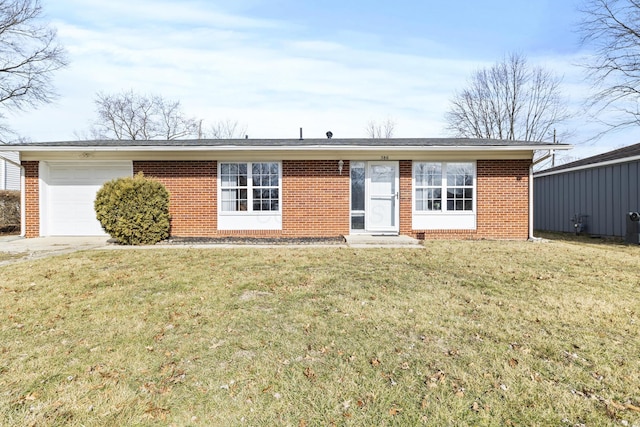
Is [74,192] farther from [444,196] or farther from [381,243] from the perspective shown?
[444,196]

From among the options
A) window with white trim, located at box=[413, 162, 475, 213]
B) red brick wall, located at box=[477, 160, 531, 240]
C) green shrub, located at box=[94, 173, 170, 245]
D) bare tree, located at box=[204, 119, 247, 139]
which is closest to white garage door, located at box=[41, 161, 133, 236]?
green shrub, located at box=[94, 173, 170, 245]

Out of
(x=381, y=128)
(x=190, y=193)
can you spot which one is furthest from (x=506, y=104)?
(x=190, y=193)

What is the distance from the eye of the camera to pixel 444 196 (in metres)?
10.5

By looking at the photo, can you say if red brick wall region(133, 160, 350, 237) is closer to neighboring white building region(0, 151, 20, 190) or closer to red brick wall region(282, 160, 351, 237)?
red brick wall region(282, 160, 351, 237)

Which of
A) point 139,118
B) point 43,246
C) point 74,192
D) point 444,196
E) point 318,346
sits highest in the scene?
point 139,118

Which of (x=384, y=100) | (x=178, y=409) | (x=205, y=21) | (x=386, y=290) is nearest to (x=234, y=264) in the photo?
(x=386, y=290)

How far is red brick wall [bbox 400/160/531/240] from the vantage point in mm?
10336

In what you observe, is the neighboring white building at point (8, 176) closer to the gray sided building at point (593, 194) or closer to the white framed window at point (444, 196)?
the white framed window at point (444, 196)

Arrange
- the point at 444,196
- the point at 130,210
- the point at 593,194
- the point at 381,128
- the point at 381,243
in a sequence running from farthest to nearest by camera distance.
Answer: the point at 381,128, the point at 593,194, the point at 444,196, the point at 130,210, the point at 381,243


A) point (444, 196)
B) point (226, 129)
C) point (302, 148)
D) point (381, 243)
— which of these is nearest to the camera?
point (381, 243)

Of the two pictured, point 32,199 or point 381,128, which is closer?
point 32,199

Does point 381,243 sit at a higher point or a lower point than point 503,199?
lower

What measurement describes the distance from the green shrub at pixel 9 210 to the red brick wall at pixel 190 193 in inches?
316

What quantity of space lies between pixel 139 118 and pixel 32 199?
23.2 m
